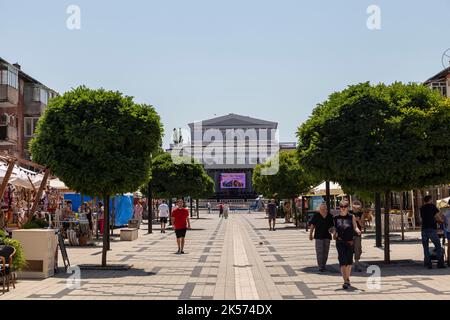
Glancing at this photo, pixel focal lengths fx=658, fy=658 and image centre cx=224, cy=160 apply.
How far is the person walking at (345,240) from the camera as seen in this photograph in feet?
41.2

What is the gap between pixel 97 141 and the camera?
1628 centimetres

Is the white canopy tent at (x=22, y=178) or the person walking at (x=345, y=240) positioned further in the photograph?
the white canopy tent at (x=22, y=178)

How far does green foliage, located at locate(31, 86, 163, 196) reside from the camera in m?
16.4

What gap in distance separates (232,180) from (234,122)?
2640 cm

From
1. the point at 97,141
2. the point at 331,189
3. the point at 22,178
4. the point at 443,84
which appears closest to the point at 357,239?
the point at 97,141

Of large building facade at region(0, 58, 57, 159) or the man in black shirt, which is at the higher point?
large building facade at region(0, 58, 57, 159)

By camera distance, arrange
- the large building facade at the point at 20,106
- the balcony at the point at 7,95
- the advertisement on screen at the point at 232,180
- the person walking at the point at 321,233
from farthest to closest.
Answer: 1. the advertisement on screen at the point at 232,180
2. the large building facade at the point at 20,106
3. the balcony at the point at 7,95
4. the person walking at the point at 321,233

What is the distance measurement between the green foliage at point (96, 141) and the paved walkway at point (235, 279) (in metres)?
2.34

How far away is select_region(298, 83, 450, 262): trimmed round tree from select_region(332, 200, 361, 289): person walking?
3.12 m

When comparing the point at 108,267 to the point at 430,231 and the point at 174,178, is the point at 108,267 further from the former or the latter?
the point at 174,178

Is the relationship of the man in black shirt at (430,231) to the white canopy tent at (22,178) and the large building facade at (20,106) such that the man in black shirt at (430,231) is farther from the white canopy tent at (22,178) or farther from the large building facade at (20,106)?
the large building facade at (20,106)

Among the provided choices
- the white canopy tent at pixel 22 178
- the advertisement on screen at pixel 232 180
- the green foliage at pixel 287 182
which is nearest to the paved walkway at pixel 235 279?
the white canopy tent at pixel 22 178

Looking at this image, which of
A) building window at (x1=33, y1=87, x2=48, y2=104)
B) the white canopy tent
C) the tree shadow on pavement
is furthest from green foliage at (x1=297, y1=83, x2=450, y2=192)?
building window at (x1=33, y1=87, x2=48, y2=104)

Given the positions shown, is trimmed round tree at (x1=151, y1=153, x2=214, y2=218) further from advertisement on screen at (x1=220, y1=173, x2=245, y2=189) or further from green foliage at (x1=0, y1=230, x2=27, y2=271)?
advertisement on screen at (x1=220, y1=173, x2=245, y2=189)
